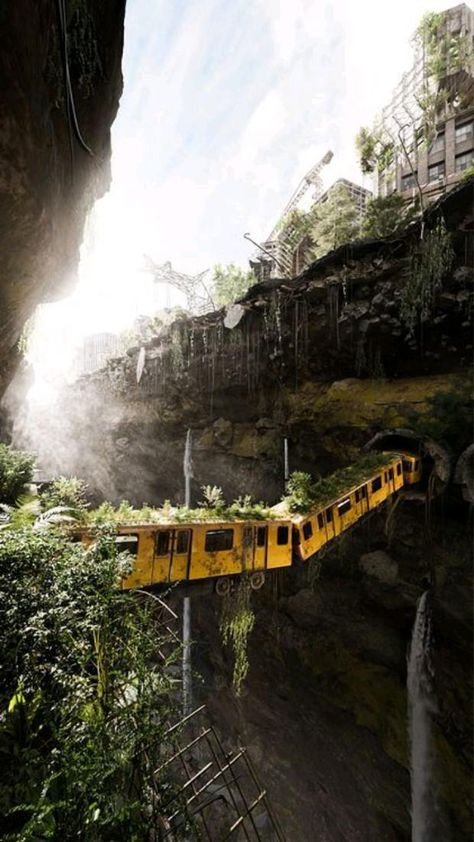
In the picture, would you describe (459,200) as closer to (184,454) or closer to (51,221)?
(51,221)

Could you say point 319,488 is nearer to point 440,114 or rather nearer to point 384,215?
point 384,215

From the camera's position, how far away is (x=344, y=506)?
6715mm

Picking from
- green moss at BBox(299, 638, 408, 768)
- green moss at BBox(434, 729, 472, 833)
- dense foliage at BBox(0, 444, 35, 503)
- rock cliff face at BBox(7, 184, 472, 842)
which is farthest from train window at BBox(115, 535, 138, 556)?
green moss at BBox(434, 729, 472, 833)

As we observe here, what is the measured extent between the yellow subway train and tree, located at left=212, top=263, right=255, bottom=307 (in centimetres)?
1545

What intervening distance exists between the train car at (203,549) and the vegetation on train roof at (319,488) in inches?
22.5

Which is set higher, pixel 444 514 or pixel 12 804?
pixel 12 804

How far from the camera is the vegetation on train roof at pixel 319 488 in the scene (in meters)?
6.03

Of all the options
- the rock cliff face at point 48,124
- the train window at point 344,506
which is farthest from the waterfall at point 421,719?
the rock cliff face at point 48,124

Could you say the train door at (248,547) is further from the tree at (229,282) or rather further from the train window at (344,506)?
the tree at (229,282)

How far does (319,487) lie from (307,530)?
109 cm

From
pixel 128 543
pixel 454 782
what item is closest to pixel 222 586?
pixel 128 543

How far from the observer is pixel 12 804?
2.08 m

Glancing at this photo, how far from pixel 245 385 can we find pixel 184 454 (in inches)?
194

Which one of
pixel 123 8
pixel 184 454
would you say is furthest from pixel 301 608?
pixel 123 8
